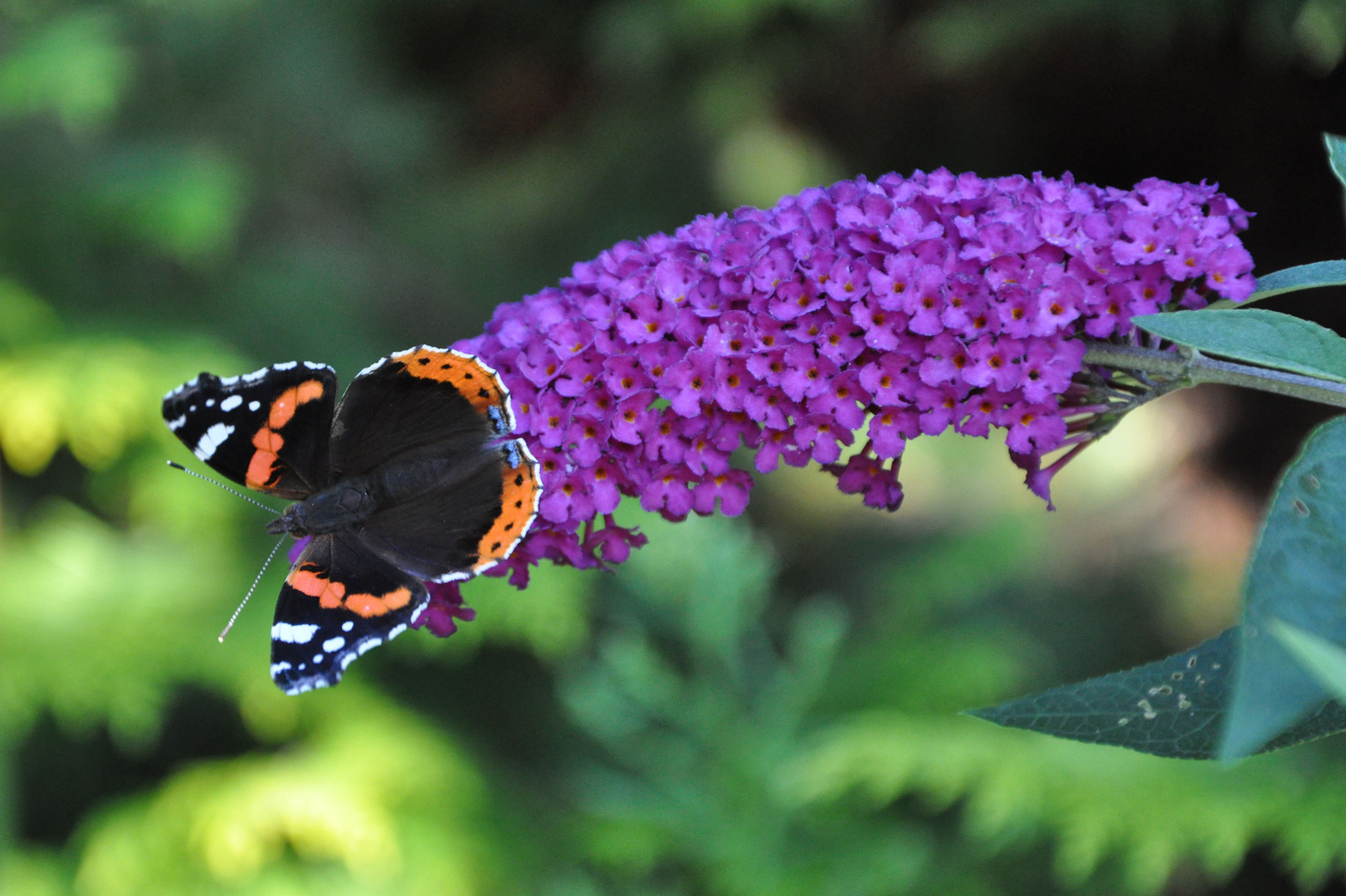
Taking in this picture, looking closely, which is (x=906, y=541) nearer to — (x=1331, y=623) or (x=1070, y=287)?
(x=1070, y=287)

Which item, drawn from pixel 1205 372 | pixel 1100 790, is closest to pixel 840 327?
pixel 1205 372

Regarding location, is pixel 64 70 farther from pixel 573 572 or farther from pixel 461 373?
pixel 461 373

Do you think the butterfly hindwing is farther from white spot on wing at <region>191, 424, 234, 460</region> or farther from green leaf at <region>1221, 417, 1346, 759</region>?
green leaf at <region>1221, 417, 1346, 759</region>

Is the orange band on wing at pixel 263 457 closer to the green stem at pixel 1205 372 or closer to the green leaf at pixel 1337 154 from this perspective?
the green stem at pixel 1205 372

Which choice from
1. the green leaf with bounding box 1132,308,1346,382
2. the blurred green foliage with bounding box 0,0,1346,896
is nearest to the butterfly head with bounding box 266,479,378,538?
the green leaf with bounding box 1132,308,1346,382

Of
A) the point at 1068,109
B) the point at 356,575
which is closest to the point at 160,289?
the point at 356,575
